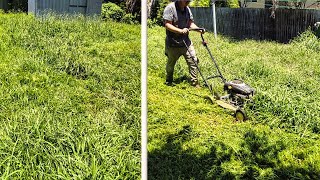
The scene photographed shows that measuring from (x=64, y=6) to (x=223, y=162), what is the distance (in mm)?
6571

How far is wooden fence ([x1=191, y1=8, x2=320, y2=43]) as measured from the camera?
4.02 metres

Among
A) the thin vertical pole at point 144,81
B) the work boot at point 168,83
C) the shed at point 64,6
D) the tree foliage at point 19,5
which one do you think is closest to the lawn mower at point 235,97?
the work boot at point 168,83

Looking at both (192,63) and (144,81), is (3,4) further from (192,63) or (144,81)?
(144,81)

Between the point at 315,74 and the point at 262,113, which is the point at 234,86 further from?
the point at 315,74

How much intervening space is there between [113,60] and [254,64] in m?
1.66

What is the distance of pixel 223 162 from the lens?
6.68 ft

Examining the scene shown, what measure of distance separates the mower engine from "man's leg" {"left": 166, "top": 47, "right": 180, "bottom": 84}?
544 millimetres

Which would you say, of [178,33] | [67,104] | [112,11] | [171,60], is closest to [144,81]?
[67,104]

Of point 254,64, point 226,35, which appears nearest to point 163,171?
point 254,64

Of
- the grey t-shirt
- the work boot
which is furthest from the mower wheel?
the grey t-shirt

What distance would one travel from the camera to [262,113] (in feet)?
8.48

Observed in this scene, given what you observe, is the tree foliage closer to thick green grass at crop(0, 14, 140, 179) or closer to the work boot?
thick green grass at crop(0, 14, 140, 179)

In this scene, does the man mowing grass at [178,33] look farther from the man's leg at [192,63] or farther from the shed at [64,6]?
the shed at [64,6]

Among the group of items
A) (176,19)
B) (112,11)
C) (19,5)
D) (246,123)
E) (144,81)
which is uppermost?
(19,5)
